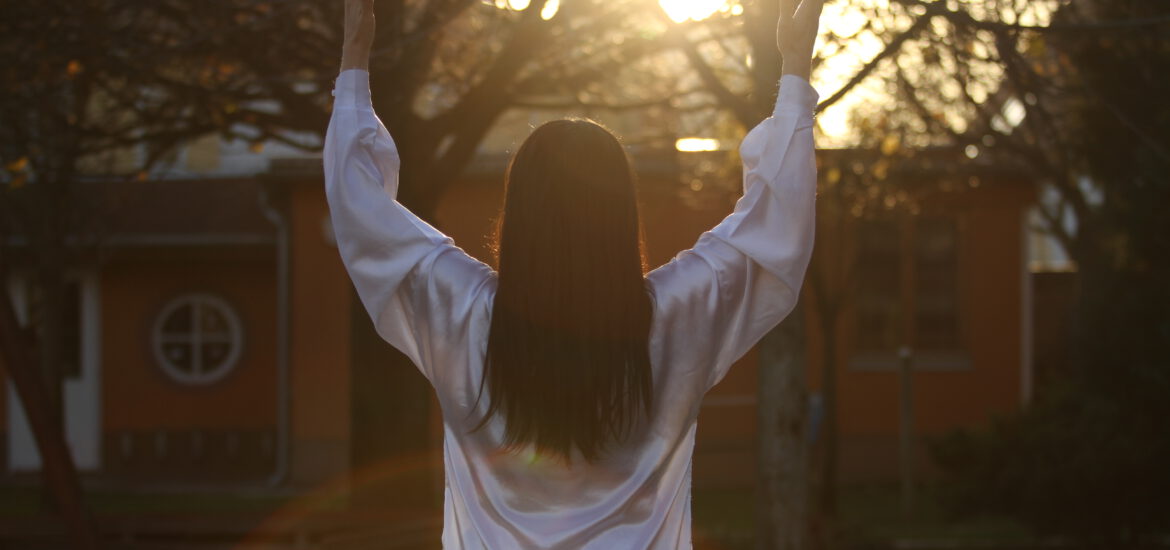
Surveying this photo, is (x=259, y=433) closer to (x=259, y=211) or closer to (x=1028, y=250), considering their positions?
(x=259, y=211)

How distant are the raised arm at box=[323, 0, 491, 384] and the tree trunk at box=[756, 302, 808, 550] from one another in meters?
4.39

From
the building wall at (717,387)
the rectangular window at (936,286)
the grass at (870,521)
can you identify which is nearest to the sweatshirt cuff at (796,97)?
the grass at (870,521)

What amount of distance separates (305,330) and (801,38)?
1450cm

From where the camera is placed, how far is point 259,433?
59.1 ft

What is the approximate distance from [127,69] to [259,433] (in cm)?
1092

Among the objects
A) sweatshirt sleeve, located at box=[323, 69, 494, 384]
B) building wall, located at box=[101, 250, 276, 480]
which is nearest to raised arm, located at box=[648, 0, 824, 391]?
sweatshirt sleeve, located at box=[323, 69, 494, 384]

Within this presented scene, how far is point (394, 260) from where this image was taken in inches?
83.6

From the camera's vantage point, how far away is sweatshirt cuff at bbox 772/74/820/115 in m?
2.18

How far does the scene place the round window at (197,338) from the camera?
1802cm

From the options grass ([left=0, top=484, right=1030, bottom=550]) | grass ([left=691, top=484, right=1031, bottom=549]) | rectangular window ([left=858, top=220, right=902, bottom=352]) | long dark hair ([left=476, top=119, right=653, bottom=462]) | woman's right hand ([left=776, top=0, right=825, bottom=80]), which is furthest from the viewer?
rectangular window ([left=858, top=220, right=902, bottom=352])

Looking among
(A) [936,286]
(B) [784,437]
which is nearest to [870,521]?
(A) [936,286]

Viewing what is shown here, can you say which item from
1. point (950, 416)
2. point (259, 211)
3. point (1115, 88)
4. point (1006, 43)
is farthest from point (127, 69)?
point (950, 416)

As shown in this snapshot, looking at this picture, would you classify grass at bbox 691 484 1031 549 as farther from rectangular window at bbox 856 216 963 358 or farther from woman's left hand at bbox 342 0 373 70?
woman's left hand at bbox 342 0 373 70

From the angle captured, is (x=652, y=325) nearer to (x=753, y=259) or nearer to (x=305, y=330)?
(x=753, y=259)
